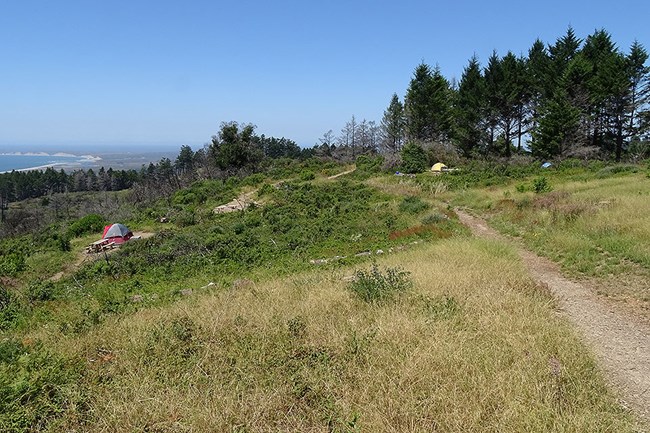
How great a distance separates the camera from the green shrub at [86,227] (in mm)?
22031

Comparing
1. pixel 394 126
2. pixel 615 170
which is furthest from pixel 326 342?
pixel 394 126

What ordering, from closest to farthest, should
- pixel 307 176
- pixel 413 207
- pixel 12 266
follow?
pixel 12 266
pixel 413 207
pixel 307 176

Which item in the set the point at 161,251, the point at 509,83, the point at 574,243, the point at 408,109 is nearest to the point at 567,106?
the point at 509,83

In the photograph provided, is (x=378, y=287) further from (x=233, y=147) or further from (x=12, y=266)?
(x=233, y=147)

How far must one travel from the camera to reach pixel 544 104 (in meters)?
37.2

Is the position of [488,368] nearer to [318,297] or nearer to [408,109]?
[318,297]

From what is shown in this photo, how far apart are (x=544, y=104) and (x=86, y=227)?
3895 cm

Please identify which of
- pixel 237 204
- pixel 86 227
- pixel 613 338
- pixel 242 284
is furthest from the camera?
pixel 237 204

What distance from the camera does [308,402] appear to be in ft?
12.9

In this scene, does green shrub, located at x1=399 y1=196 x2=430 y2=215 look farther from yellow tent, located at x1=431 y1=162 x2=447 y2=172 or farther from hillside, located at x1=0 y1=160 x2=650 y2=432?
yellow tent, located at x1=431 y1=162 x2=447 y2=172

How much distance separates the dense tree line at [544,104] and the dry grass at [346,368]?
106ft

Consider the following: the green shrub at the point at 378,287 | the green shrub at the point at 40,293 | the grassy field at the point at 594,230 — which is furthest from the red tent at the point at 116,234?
the grassy field at the point at 594,230

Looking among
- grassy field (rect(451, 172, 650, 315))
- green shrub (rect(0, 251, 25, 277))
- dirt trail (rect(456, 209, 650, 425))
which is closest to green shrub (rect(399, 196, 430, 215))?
grassy field (rect(451, 172, 650, 315))

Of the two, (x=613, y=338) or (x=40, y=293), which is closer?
(x=613, y=338)
